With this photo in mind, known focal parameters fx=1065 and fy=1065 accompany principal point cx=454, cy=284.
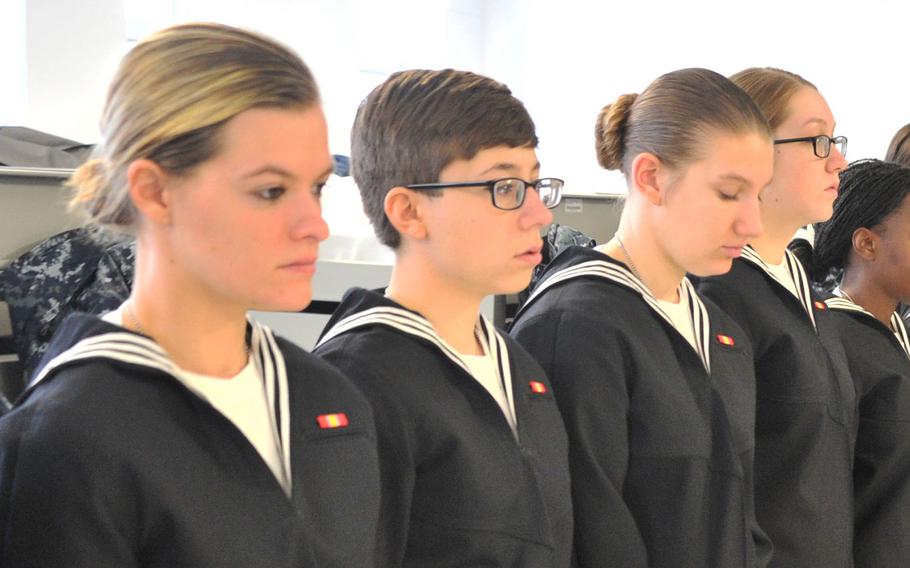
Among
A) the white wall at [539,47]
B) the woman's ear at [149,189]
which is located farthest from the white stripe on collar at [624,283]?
the white wall at [539,47]

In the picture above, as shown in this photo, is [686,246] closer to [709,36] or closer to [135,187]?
[135,187]

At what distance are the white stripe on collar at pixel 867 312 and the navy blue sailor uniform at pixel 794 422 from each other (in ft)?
0.95

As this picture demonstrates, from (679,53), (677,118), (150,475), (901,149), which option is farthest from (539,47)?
(150,475)

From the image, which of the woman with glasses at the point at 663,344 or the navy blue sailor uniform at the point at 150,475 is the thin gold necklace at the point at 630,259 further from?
the navy blue sailor uniform at the point at 150,475

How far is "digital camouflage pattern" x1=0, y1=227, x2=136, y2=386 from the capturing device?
255 centimetres

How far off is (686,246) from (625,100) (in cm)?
34

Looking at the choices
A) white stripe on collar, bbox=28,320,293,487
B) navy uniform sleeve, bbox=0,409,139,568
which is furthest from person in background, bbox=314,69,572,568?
navy uniform sleeve, bbox=0,409,139,568

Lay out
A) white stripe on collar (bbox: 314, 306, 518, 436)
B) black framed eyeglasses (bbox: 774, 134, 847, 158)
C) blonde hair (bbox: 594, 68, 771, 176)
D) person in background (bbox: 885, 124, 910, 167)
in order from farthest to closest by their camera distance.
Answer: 1. person in background (bbox: 885, 124, 910, 167)
2. black framed eyeglasses (bbox: 774, 134, 847, 158)
3. blonde hair (bbox: 594, 68, 771, 176)
4. white stripe on collar (bbox: 314, 306, 518, 436)

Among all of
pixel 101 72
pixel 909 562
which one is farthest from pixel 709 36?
pixel 909 562

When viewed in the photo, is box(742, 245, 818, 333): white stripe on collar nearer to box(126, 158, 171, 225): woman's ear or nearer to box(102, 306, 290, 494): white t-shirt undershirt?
box(102, 306, 290, 494): white t-shirt undershirt

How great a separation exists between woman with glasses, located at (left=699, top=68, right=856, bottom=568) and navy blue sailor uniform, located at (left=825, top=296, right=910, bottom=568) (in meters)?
0.13

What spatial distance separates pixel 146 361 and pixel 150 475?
13 centimetres

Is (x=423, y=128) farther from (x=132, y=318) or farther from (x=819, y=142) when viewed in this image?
(x=819, y=142)

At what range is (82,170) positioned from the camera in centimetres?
129
